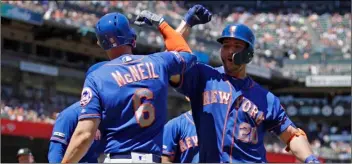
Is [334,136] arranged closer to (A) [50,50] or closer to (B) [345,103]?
(B) [345,103]

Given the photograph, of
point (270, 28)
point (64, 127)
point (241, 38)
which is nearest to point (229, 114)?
point (241, 38)

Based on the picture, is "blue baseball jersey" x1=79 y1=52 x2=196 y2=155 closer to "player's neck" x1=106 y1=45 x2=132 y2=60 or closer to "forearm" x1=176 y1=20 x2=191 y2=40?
"player's neck" x1=106 y1=45 x2=132 y2=60

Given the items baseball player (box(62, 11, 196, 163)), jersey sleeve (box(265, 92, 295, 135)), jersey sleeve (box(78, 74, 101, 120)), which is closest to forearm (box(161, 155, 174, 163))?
jersey sleeve (box(265, 92, 295, 135))

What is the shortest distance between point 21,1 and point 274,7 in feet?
66.9

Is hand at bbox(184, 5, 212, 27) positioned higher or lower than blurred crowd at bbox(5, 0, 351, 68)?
lower

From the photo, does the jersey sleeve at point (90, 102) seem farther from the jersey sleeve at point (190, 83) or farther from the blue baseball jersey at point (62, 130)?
the blue baseball jersey at point (62, 130)

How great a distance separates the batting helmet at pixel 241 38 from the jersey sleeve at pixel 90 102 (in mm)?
1013

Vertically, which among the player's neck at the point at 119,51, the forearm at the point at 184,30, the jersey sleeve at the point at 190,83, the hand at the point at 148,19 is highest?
the hand at the point at 148,19

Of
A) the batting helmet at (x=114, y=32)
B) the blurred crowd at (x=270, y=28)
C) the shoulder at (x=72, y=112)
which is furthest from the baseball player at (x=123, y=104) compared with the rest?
the blurred crowd at (x=270, y=28)

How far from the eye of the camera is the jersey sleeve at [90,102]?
365 cm

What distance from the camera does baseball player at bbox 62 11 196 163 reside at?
3658 millimetres

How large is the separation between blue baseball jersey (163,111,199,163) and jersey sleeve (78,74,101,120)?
2.05 m

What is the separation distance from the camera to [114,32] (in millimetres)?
3936

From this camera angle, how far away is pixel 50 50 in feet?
80.8
